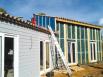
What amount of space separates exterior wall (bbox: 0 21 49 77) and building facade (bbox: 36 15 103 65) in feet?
19.6

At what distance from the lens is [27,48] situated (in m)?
12.6

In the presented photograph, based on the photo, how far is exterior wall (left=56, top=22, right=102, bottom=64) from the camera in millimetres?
22219

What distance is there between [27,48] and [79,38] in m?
12.9

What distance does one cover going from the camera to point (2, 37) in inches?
364

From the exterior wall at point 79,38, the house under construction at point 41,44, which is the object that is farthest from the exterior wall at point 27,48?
the exterior wall at point 79,38

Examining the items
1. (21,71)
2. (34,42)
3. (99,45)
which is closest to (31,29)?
(34,42)

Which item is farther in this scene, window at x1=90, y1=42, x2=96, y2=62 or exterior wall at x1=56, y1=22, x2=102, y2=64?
window at x1=90, y1=42, x2=96, y2=62

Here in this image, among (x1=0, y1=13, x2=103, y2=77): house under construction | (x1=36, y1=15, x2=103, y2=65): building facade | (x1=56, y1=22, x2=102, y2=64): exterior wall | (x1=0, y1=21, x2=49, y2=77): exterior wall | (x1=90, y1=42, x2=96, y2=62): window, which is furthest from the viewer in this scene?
(x1=90, y1=42, x2=96, y2=62): window

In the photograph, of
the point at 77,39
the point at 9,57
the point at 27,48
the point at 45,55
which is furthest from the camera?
the point at 77,39

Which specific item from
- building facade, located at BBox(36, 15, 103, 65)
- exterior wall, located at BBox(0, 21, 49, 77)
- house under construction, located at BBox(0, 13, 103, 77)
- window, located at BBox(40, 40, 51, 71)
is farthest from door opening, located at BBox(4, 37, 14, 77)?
building facade, located at BBox(36, 15, 103, 65)

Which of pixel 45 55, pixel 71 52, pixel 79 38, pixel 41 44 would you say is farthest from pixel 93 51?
pixel 41 44

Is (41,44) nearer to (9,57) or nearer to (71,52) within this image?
(9,57)

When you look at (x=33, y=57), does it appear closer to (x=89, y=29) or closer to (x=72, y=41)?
(x=72, y=41)

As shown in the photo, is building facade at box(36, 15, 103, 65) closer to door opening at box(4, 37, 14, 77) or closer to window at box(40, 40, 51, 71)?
window at box(40, 40, 51, 71)
